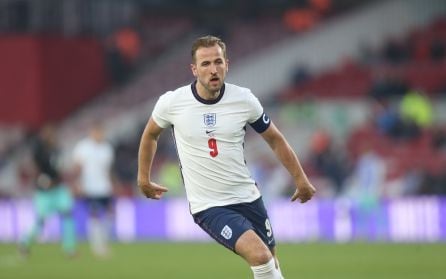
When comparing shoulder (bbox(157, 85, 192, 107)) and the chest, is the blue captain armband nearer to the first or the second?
the chest

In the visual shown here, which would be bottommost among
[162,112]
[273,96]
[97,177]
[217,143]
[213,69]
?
[97,177]

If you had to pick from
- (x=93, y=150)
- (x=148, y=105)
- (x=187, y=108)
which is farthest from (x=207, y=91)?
(x=148, y=105)

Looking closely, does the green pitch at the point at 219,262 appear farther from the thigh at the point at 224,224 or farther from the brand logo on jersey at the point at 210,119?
the brand logo on jersey at the point at 210,119

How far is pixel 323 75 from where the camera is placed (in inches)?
1299

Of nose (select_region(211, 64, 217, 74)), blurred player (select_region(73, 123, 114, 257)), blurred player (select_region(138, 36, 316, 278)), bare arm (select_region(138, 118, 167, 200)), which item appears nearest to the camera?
nose (select_region(211, 64, 217, 74))

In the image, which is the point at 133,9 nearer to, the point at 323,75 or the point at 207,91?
the point at 323,75

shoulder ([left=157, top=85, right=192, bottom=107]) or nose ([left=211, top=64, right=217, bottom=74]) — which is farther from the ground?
nose ([left=211, top=64, right=217, bottom=74])

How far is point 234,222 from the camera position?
1035 centimetres

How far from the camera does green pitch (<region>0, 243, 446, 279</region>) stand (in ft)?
55.0

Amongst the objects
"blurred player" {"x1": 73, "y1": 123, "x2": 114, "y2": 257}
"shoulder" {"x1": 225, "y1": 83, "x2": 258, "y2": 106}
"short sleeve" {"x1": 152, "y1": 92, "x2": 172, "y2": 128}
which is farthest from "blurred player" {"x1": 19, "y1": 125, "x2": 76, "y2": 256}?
"shoulder" {"x1": 225, "y1": 83, "x2": 258, "y2": 106}

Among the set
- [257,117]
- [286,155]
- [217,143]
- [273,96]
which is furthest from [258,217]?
[273,96]

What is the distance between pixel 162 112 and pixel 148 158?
1.46 ft

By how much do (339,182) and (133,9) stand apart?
10712 mm

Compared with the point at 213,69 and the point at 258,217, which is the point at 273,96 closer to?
the point at 258,217
